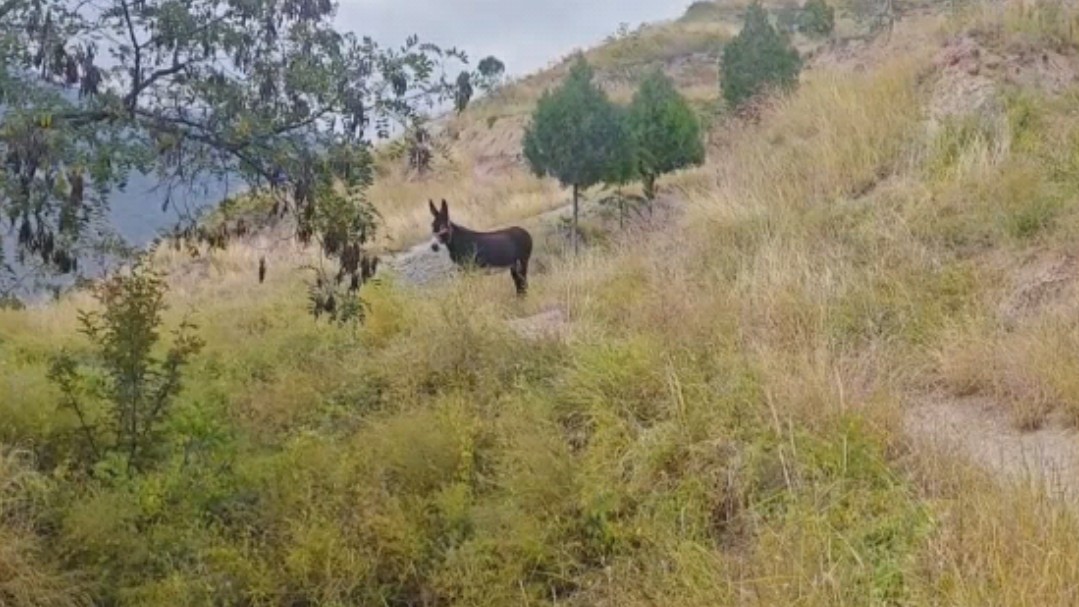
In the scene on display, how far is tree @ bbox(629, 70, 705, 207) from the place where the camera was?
49.8 feet

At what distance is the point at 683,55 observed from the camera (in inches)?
1358

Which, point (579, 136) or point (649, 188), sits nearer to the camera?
point (579, 136)

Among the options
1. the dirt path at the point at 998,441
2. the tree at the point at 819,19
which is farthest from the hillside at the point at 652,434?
the tree at the point at 819,19

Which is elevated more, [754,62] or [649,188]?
[754,62]

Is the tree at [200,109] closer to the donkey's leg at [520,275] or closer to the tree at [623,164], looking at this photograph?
the donkey's leg at [520,275]

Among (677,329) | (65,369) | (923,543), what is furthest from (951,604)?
(65,369)

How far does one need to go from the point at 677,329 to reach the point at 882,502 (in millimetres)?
2446

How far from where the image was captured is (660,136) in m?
15.2

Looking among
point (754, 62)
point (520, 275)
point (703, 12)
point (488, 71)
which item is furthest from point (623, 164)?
point (703, 12)

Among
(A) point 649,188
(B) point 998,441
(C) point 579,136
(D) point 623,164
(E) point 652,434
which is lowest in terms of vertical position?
(B) point 998,441

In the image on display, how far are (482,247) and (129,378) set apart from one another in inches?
168

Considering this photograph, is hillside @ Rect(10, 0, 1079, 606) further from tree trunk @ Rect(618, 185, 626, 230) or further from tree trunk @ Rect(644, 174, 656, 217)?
tree trunk @ Rect(644, 174, 656, 217)

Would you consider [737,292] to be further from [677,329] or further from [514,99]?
[514,99]

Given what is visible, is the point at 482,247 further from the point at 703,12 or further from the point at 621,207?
the point at 703,12
